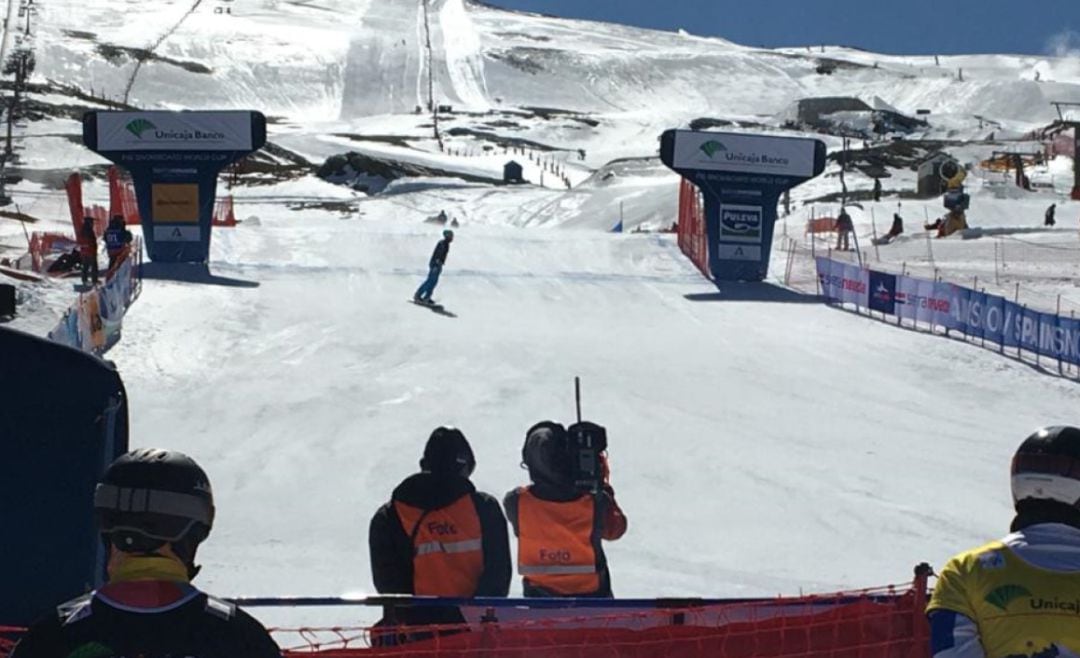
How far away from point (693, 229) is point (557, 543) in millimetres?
26106

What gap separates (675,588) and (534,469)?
4.66 metres

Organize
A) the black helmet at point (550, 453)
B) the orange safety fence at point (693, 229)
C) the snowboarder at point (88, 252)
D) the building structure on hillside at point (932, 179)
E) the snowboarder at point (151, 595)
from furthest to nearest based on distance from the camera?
→ the building structure on hillside at point (932, 179) < the orange safety fence at point (693, 229) < the snowboarder at point (88, 252) < the black helmet at point (550, 453) < the snowboarder at point (151, 595)

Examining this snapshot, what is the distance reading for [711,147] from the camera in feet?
96.1

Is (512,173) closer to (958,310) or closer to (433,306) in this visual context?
(433,306)

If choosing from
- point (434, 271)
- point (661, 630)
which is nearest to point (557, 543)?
point (661, 630)

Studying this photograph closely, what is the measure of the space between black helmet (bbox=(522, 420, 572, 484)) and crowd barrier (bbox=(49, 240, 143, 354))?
407 inches

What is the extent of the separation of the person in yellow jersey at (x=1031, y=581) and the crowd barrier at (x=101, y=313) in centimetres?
1296

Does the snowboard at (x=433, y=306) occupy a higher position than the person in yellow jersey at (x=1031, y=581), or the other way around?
the person in yellow jersey at (x=1031, y=581)

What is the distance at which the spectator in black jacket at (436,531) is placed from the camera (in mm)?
5586

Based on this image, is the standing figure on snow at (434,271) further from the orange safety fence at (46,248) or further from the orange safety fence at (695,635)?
the orange safety fence at (695,635)

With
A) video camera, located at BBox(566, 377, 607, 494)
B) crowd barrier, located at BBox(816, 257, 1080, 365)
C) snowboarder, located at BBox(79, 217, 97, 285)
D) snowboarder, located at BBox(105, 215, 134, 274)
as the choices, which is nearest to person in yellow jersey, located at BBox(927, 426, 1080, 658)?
video camera, located at BBox(566, 377, 607, 494)

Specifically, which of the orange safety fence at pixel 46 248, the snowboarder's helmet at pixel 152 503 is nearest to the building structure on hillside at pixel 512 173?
the orange safety fence at pixel 46 248

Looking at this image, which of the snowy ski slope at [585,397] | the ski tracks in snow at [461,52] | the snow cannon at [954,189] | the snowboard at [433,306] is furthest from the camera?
the ski tracks in snow at [461,52]

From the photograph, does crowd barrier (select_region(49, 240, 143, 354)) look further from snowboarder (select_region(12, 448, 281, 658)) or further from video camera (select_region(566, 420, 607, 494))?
snowboarder (select_region(12, 448, 281, 658))
